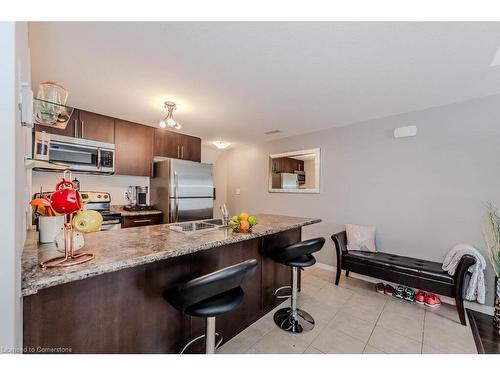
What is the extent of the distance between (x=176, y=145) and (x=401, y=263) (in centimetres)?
376

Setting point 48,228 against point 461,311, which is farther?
point 461,311

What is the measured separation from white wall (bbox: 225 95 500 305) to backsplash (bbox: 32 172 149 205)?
2.94 metres

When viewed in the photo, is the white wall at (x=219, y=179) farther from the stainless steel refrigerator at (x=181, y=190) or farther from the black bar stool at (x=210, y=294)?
the black bar stool at (x=210, y=294)

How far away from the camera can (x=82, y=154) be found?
2869mm

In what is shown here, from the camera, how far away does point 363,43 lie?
4.88ft

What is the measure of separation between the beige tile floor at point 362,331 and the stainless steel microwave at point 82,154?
2.79 metres

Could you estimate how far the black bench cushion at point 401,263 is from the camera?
223 centimetres

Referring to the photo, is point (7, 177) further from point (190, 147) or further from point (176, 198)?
point (190, 147)

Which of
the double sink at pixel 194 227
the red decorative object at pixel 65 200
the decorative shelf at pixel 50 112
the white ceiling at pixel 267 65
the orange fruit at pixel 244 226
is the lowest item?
the double sink at pixel 194 227

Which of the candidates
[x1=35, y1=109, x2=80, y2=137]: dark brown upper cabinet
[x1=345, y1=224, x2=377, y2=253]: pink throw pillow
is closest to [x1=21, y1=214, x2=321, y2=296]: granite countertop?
→ [x1=345, y1=224, x2=377, y2=253]: pink throw pillow

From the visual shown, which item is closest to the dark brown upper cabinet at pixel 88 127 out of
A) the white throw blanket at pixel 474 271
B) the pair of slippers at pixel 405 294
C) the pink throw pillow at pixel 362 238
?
the pink throw pillow at pixel 362 238

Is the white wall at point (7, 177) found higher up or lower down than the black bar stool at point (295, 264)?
higher up

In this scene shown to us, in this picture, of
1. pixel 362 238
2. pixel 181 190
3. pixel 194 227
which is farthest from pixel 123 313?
pixel 362 238
